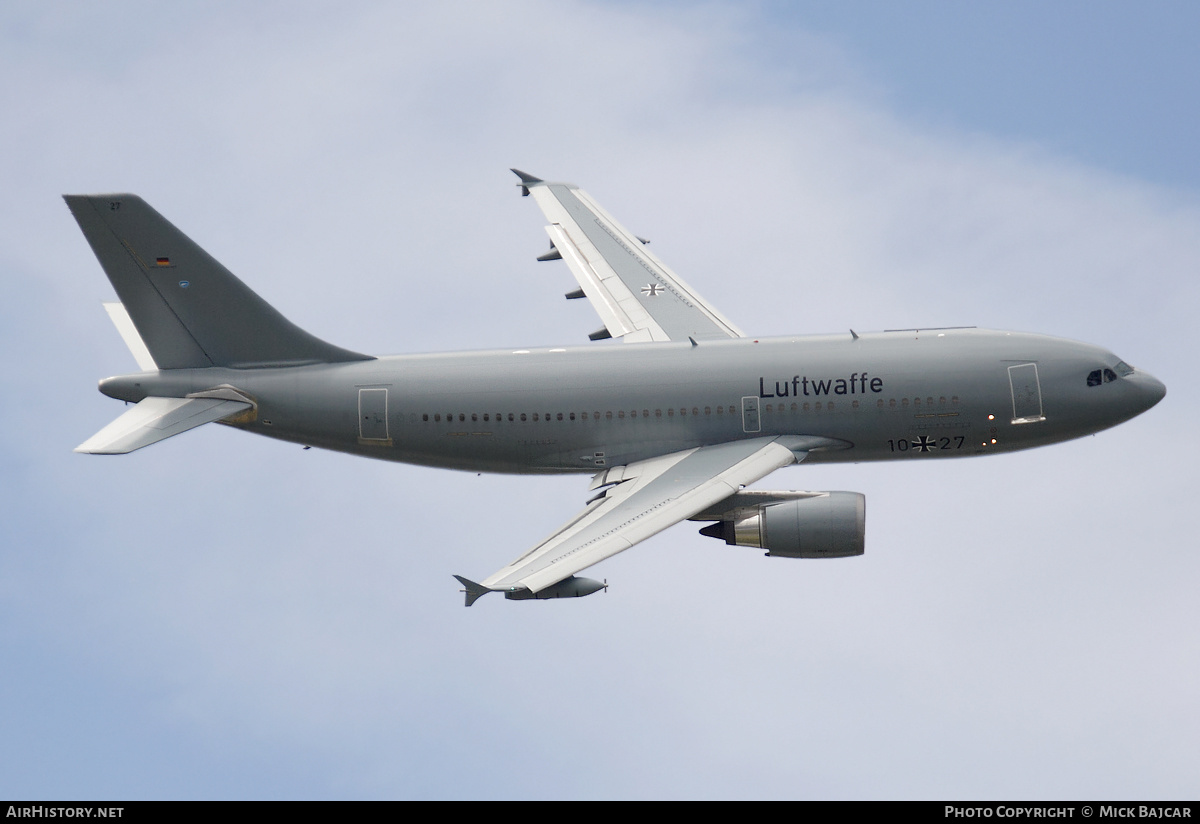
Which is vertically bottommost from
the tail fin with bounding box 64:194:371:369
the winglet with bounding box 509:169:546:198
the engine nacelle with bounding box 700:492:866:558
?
the engine nacelle with bounding box 700:492:866:558

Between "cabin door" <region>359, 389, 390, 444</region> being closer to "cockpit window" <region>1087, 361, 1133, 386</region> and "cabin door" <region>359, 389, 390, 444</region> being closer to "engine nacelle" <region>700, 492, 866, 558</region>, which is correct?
"engine nacelle" <region>700, 492, 866, 558</region>

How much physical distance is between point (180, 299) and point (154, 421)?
4.07 metres

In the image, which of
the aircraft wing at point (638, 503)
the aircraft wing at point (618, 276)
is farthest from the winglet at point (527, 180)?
the aircraft wing at point (638, 503)

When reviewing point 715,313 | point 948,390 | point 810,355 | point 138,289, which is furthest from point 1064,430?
point 138,289

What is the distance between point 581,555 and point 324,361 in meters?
13.2

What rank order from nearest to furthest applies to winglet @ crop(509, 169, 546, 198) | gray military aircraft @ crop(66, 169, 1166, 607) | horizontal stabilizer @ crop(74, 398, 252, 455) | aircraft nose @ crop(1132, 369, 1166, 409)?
1. horizontal stabilizer @ crop(74, 398, 252, 455)
2. gray military aircraft @ crop(66, 169, 1166, 607)
3. aircraft nose @ crop(1132, 369, 1166, 409)
4. winglet @ crop(509, 169, 546, 198)

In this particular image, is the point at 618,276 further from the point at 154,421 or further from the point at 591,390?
the point at 154,421

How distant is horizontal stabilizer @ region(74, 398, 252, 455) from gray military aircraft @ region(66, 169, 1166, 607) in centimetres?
7

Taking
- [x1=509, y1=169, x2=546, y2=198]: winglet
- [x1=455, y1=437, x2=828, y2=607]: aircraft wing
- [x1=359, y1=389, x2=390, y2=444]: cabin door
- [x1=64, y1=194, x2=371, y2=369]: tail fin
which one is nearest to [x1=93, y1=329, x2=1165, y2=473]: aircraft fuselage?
[x1=359, y1=389, x2=390, y2=444]: cabin door

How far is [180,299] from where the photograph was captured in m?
50.9

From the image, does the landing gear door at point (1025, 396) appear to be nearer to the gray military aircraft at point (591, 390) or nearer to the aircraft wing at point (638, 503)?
the gray military aircraft at point (591, 390)

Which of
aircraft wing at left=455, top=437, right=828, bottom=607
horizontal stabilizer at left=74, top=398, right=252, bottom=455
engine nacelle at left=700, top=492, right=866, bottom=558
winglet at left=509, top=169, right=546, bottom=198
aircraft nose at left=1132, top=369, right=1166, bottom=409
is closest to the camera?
aircraft wing at left=455, top=437, right=828, bottom=607

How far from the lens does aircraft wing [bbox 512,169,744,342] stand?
55.7 meters

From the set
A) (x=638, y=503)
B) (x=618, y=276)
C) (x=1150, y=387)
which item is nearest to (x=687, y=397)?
(x=638, y=503)
